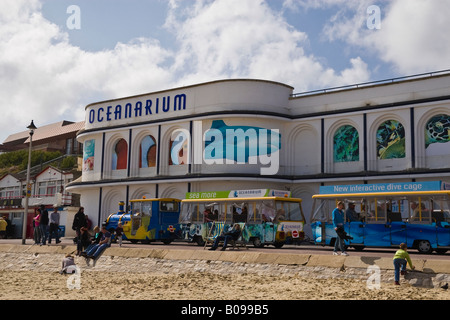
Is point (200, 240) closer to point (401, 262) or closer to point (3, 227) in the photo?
point (401, 262)

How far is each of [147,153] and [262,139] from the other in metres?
9.87

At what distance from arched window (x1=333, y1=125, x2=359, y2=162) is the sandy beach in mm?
18700

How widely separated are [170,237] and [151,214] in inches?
63.2

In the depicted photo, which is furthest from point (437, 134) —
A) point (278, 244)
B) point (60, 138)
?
point (60, 138)

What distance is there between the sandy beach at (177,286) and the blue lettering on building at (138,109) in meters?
20.1

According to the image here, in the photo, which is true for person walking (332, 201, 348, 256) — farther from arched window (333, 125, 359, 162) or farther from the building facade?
A: arched window (333, 125, 359, 162)

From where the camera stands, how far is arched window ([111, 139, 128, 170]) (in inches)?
1682

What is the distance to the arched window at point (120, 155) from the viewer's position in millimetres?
42719

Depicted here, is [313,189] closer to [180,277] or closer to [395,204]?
[395,204]

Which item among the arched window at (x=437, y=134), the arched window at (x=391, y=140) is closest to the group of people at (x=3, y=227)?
the arched window at (x=391, y=140)

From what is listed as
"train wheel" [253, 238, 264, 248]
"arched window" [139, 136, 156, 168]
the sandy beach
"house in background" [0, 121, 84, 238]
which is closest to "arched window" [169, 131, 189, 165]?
"arched window" [139, 136, 156, 168]

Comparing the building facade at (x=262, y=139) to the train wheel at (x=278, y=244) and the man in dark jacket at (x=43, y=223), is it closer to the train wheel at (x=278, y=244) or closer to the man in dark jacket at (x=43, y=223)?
the train wheel at (x=278, y=244)

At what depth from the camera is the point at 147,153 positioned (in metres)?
41.5
